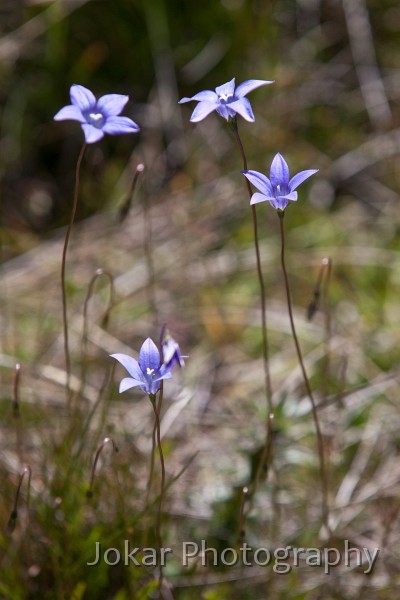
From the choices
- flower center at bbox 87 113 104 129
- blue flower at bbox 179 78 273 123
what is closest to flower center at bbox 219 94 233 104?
blue flower at bbox 179 78 273 123

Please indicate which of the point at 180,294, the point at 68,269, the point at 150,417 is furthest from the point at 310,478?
the point at 68,269

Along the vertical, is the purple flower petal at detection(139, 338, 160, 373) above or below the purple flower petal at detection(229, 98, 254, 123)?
below

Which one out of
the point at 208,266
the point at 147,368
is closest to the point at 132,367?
the point at 147,368

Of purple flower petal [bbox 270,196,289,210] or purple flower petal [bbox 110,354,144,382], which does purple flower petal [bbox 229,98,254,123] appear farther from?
purple flower petal [bbox 110,354,144,382]

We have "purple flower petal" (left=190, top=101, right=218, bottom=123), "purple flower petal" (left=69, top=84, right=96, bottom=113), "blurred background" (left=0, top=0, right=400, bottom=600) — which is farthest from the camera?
"blurred background" (left=0, top=0, right=400, bottom=600)

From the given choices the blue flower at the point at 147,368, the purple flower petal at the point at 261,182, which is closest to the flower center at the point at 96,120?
the purple flower petal at the point at 261,182

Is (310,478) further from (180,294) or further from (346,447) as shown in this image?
(180,294)
